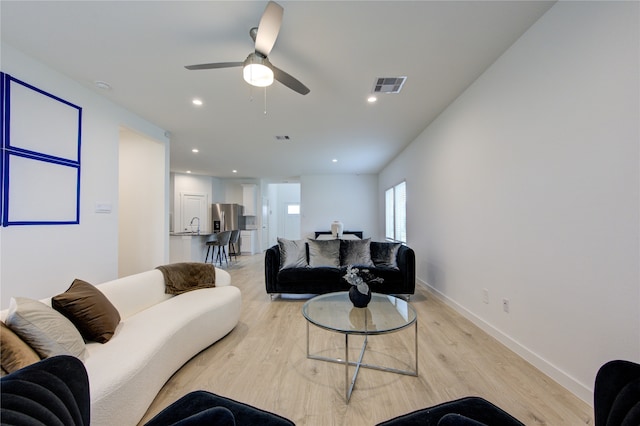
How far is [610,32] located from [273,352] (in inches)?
126

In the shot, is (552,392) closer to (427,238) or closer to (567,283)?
(567,283)

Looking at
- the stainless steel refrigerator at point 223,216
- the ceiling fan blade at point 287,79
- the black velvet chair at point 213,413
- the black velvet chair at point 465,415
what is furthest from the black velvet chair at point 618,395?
the stainless steel refrigerator at point 223,216

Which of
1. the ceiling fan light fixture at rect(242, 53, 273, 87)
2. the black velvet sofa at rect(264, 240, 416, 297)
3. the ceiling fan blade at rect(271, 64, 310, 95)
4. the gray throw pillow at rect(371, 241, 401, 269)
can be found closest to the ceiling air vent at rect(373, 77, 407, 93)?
the ceiling fan blade at rect(271, 64, 310, 95)

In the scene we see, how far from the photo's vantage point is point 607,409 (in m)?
0.88

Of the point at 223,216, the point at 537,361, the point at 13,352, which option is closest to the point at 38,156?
the point at 13,352

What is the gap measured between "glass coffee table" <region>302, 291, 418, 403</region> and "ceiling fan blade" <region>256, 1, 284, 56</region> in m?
2.07

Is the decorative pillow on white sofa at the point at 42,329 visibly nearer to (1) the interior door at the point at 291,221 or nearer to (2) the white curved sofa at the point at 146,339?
(2) the white curved sofa at the point at 146,339

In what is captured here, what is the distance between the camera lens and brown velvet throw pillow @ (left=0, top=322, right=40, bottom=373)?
1.10m

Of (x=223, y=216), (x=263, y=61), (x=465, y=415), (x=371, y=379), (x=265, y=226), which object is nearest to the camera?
(x=465, y=415)

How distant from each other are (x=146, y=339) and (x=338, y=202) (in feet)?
22.7

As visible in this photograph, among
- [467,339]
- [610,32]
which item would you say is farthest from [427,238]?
[610,32]

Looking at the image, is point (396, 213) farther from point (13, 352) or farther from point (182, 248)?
point (13, 352)

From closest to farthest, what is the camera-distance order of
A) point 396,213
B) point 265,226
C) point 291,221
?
point 396,213
point 265,226
point 291,221

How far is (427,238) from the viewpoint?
4.21m
